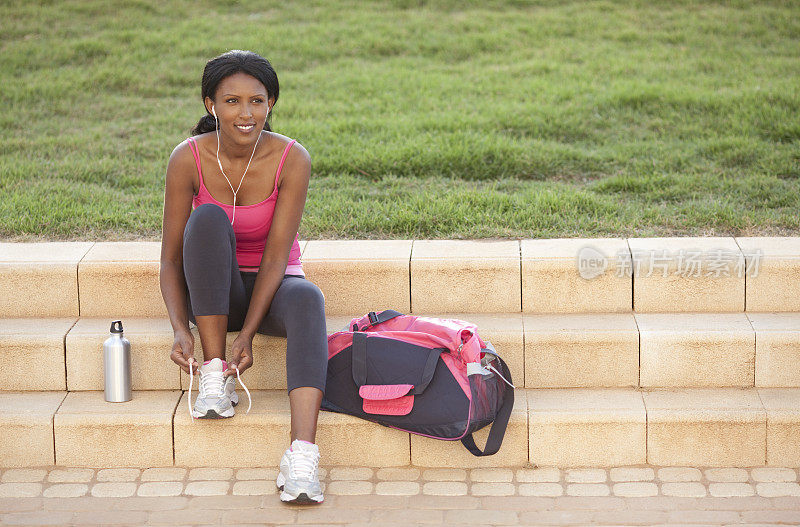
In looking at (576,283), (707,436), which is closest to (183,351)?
(576,283)

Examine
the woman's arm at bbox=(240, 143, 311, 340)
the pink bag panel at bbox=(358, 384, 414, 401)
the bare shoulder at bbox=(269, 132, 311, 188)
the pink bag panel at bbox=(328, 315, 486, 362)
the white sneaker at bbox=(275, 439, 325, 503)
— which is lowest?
the white sneaker at bbox=(275, 439, 325, 503)

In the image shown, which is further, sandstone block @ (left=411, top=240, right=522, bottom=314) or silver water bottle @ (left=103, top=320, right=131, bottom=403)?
sandstone block @ (left=411, top=240, right=522, bottom=314)

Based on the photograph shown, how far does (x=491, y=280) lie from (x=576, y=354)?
56cm

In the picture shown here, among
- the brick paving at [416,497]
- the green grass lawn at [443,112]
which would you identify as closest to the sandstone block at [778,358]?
the brick paving at [416,497]

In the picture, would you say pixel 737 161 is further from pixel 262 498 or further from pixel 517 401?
pixel 262 498

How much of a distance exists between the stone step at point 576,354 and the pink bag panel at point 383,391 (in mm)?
518

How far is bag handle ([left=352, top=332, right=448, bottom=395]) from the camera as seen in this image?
387 cm

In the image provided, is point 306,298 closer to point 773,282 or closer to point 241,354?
point 241,354

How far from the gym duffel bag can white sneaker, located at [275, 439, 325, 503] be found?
337 millimetres

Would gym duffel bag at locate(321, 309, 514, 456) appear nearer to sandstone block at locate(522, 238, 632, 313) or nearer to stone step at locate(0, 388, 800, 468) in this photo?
stone step at locate(0, 388, 800, 468)

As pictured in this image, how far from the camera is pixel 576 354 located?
4277 millimetres

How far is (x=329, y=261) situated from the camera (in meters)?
4.61

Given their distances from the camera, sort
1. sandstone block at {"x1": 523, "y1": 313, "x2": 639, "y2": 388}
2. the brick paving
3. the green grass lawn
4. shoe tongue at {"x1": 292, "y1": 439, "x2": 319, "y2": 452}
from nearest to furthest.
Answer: the brick paving, shoe tongue at {"x1": 292, "y1": 439, "x2": 319, "y2": 452}, sandstone block at {"x1": 523, "y1": 313, "x2": 639, "y2": 388}, the green grass lawn

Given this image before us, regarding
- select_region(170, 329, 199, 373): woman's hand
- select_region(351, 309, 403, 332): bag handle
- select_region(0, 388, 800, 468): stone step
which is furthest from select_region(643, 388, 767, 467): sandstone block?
select_region(170, 329, 199, 373): woman's hand
